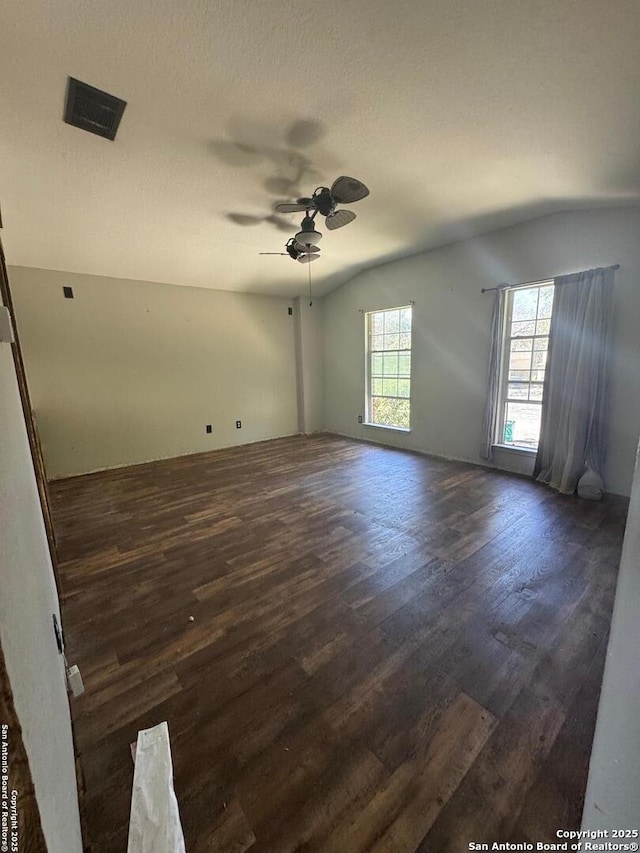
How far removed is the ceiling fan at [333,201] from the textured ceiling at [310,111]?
21 cm

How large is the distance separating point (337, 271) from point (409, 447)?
3034 mm

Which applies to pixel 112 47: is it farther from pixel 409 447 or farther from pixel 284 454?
pixel 409 447

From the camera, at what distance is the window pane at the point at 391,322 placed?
5266 millimetres

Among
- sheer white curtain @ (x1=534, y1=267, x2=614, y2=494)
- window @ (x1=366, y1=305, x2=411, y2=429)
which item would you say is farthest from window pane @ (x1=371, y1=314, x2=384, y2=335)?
sheer white curtain @ (x1=534, y1=267, x2=614, y2=494)

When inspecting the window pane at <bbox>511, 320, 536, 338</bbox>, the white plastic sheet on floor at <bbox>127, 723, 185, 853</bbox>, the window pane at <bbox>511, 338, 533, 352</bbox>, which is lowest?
the white plastic sheet on floor at <bbox>127, 723, 185, 853</bbox>

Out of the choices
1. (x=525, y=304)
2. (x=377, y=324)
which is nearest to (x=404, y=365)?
(x=377, y=324)

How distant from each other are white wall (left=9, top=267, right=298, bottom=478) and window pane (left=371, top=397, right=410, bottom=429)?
5.76 ft

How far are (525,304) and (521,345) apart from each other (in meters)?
0.47

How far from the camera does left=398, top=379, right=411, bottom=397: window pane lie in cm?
522

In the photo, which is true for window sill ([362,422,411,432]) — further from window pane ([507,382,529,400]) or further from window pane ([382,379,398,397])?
window pane ([507,382,529,400])

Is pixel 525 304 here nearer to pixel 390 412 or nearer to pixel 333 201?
pixel 390 412

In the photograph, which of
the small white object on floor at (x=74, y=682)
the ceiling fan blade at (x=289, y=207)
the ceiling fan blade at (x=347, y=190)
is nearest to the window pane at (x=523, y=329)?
the ceiling fan blade at (x=347, y=190)

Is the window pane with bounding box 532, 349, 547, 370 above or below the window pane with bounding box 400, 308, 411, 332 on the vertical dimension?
below

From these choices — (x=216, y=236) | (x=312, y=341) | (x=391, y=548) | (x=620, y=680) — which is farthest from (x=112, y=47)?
(x=312, y=341)
